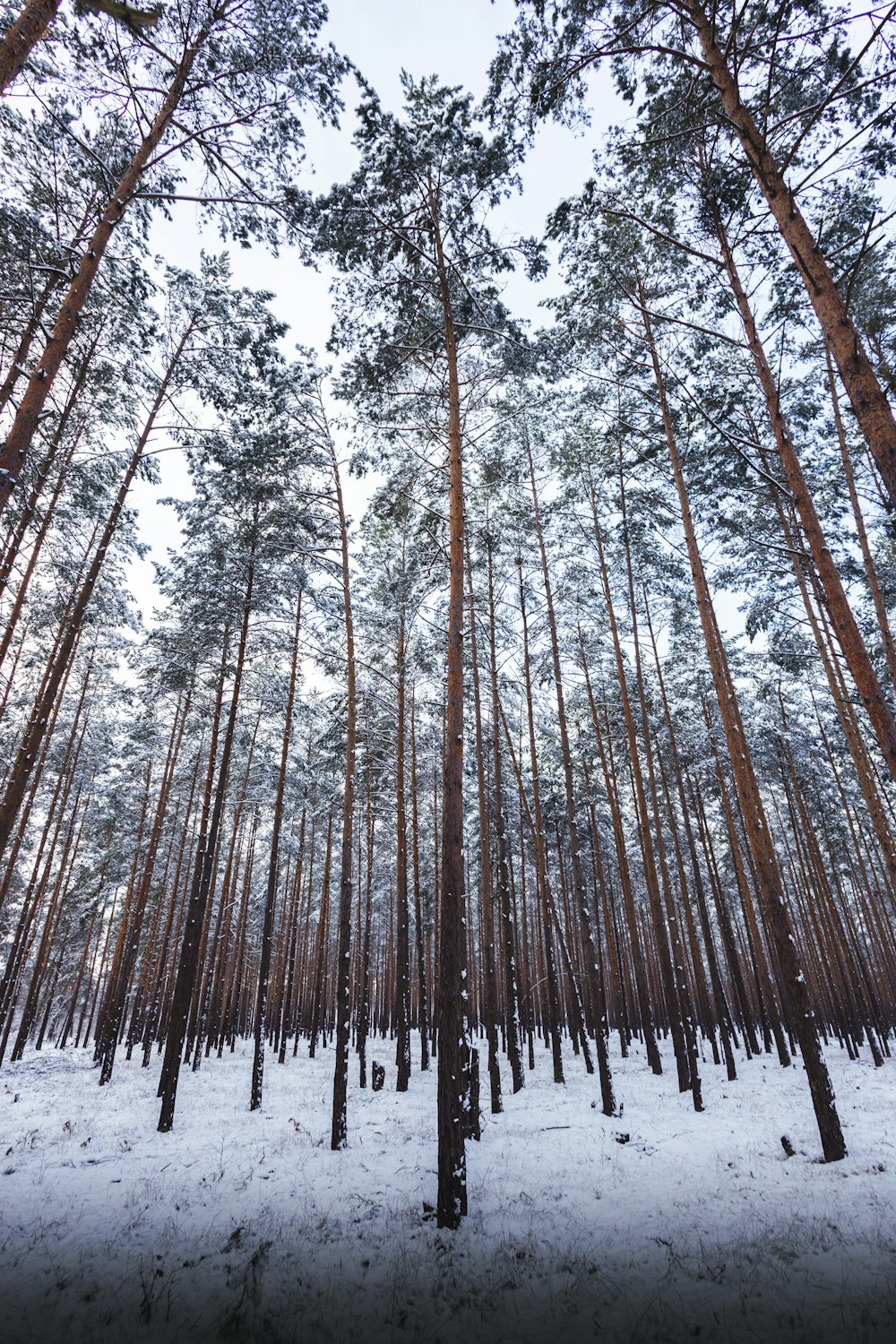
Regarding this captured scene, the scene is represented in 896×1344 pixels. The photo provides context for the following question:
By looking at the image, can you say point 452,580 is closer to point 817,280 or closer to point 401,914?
point 817,280

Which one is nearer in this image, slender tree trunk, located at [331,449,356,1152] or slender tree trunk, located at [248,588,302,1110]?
slender tree trunk, located at [331,449,356,1152]

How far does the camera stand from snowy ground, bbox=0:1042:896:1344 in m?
4.57

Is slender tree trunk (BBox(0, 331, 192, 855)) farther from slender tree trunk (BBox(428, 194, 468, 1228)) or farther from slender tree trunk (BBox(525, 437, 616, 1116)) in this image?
slender tree trunk (BBox(525, 437, 616, 1116))

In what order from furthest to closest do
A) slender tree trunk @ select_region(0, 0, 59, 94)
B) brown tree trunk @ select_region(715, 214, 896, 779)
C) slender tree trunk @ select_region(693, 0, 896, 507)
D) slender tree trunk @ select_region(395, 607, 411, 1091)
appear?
slender tree trunk @ select_region(395, 607, 411, 1091)
brown tree trunk @ select_region(715, 214, 896, 779)
slender tree trunk @ select_region(0, 0, 59, 94)
slender tree trunk @ select_region(693, 0, 896, 507)

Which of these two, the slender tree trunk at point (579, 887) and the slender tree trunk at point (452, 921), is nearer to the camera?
the slender tree trunk at point (452, 921)

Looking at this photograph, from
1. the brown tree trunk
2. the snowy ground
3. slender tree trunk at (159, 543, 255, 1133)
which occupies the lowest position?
the snowy ground

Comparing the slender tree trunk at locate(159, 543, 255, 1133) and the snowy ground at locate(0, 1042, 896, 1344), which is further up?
the slender tree trunk at locate(159, 543, 255, 1133)

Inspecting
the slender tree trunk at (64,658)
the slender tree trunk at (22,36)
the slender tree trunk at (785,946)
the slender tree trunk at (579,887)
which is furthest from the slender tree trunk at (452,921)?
the slender tree trunk at (64,658)

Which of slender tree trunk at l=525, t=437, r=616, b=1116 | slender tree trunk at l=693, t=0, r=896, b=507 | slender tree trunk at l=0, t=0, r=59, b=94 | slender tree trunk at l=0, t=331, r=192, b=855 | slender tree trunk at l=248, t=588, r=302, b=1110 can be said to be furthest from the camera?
slender tree trunk at l=248, t=588, r=302, b=1110

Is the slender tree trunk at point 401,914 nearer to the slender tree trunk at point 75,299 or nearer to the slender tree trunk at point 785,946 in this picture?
the slender tree trunk at point 785,946

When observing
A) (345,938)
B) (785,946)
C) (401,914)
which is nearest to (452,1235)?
(345,938)

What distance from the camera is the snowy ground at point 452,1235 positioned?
15.0 feet

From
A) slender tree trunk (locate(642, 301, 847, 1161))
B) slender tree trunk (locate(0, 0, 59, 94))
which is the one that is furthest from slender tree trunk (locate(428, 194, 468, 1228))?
slender tree trunk (locate(0, 0, 59, 94))

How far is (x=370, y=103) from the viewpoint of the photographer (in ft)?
27.7
